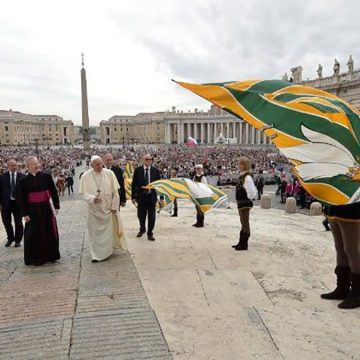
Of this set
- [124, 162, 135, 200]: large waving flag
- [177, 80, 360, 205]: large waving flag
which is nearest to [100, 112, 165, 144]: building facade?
[124, 162, 135, 200]: large waving flag

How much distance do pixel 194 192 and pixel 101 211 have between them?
2.22 metres

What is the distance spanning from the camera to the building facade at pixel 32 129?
138m

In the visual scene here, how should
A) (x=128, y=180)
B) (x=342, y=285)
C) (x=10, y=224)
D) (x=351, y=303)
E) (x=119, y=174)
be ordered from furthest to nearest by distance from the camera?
(x=128, y=180)
(x=119, y=174)
(x=10, y=224)
(x=342, y=285)
(x=351, y=303)

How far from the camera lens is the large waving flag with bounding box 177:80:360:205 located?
3.23 metres

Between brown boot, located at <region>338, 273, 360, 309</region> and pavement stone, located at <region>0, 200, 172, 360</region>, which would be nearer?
pavement stone, located at <region>0, 200, 172, 360</region>

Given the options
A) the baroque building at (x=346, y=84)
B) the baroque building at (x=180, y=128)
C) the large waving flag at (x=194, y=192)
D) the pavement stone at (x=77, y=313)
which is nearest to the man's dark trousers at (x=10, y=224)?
the pavement stone at (x=77, y=313)

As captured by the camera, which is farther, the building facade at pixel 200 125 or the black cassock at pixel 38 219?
the building facade at pixel 200 125

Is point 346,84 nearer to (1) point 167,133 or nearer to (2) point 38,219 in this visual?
(2) point 38,219

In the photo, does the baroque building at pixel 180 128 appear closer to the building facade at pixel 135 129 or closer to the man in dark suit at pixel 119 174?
the building facade at pixel 135 129

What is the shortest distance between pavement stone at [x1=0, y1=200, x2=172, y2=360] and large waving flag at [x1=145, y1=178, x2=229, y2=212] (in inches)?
78.1

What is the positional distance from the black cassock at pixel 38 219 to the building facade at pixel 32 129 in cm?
13250

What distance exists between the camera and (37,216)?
508 centimetres

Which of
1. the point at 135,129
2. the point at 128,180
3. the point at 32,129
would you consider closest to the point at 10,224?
the point at 128,180

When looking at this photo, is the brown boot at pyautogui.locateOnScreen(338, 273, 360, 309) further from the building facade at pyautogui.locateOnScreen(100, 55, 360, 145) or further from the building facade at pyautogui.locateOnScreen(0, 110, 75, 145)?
the building facade at pyautogui.locateOnScreen(0, 110, 75, 145)
